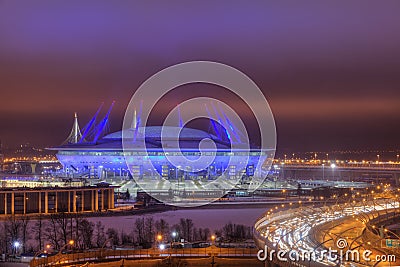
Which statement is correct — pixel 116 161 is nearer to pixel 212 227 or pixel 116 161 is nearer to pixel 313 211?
pixel 212 227

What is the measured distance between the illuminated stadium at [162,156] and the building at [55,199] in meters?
9.95

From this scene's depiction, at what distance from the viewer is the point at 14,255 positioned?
420 inches

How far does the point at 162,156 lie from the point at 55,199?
13361mm

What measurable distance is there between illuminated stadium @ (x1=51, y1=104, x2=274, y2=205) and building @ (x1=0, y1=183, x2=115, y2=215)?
995cm

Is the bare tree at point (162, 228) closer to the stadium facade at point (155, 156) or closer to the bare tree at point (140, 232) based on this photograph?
the bare tree at point (140, 232)

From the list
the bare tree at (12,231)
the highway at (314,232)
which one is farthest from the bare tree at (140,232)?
the highway at (314,232)

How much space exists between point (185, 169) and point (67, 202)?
509 inches

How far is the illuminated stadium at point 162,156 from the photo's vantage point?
3045 centimetres

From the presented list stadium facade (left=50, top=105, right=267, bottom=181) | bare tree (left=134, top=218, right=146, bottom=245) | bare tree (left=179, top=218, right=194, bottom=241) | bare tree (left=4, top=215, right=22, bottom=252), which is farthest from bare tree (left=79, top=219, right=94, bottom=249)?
stadium facade (left=50, top=105, right=267, bottom=181)

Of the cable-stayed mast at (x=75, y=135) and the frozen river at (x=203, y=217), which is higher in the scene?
the cable-stayed mast at (x=75, y=135)

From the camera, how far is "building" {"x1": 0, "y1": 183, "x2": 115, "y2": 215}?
56.9 feet

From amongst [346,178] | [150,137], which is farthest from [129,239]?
[346,178]

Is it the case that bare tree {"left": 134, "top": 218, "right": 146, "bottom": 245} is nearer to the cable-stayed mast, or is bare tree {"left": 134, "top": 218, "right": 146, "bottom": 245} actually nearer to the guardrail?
the guardrail

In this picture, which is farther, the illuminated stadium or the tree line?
the illuminated stadium
